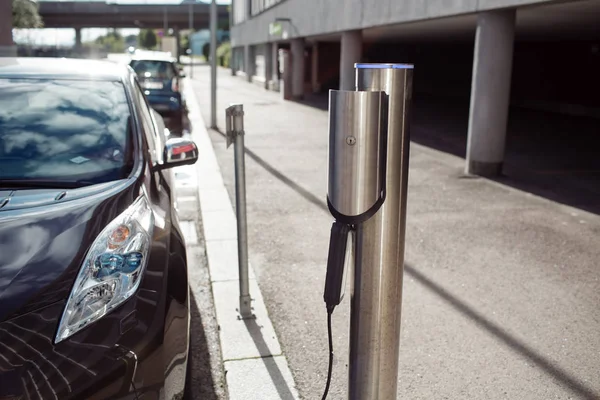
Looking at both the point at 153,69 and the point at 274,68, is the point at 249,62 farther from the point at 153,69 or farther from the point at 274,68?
the point at 153,69

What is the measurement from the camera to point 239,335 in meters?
4.03

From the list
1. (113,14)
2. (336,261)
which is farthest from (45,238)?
(113,14)

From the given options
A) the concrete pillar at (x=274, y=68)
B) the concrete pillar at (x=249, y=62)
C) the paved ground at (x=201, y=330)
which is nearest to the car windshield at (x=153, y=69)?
the paved ground at (x=201, y=330)

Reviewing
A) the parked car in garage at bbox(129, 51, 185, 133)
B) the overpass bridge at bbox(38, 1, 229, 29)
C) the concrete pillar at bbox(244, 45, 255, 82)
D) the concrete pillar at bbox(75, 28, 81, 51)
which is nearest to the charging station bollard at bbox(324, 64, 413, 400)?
the parked car in garage at bbox(129, 51, 185, 133)

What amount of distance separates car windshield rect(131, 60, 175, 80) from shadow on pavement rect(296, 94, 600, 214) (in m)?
6.49

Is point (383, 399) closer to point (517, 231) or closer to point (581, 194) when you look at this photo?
point (517, 231)

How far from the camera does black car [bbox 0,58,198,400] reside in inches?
90.0

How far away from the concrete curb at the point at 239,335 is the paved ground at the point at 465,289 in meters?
0.08

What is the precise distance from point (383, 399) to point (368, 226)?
672 mm

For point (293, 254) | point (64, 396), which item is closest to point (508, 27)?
point (293, 254)

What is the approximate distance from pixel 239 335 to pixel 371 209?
206 cm

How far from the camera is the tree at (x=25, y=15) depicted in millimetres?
56622

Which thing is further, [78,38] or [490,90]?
[78,38]

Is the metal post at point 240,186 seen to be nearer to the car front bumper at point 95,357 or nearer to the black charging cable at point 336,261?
the car front bumper at point 95,357
